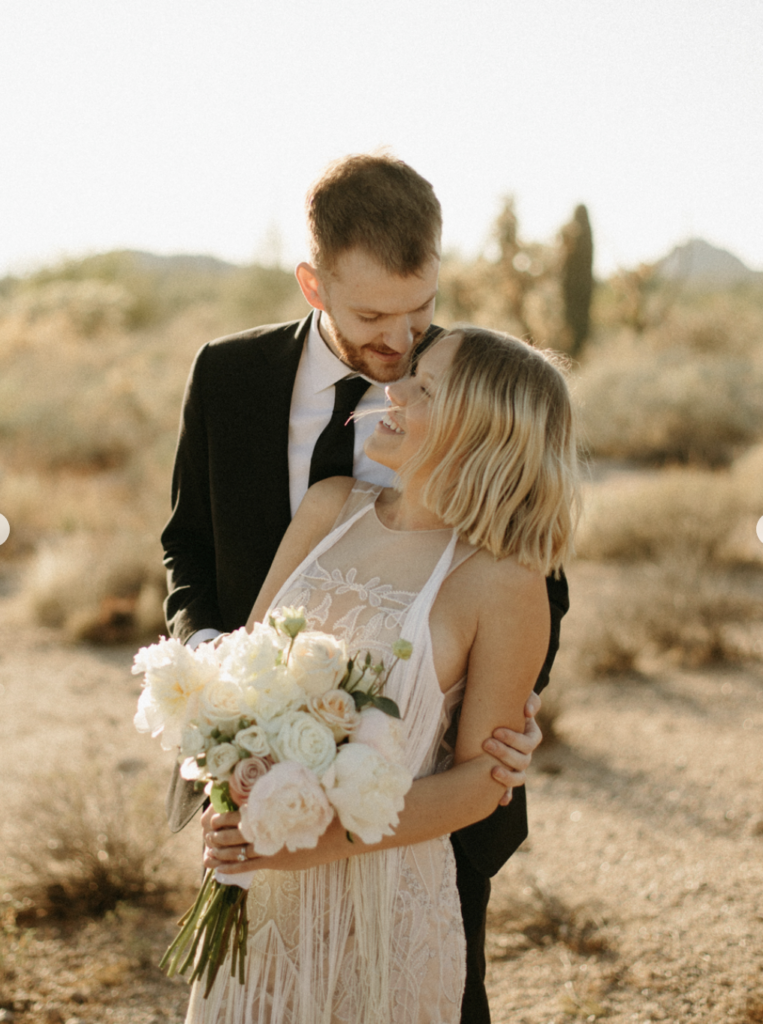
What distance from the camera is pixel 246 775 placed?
155 cm

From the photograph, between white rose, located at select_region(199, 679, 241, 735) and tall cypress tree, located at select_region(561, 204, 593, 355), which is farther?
tall cypress tree, located at select_region(561, 204, 593, 355)

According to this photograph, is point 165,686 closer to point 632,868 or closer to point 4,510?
point 632,868

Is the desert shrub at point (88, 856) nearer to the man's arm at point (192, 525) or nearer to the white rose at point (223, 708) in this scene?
the man's arm at point (192, 525)

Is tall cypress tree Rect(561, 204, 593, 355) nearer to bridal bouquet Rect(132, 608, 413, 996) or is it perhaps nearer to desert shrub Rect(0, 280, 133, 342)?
desert shrub Rect(0, 280, 133, 342)

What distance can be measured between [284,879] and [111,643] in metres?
6.30

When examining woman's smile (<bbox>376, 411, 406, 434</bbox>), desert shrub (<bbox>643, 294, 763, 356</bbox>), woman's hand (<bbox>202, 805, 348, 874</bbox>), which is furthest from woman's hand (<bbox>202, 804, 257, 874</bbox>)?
desert shrub (<bbox>643, 294, 763, 356</bbox>)

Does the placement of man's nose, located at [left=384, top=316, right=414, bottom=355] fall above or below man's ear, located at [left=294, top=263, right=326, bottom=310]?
below

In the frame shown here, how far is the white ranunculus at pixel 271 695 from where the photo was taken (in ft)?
5.12

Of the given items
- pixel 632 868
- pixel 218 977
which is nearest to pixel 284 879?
pixel 218 977

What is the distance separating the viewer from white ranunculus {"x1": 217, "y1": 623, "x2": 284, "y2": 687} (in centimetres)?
157

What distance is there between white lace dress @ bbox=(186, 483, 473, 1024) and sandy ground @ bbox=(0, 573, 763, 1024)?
5.33ft

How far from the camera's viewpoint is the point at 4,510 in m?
10.9

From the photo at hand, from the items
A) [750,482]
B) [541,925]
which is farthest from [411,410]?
[750,482]

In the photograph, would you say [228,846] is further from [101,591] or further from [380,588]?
[101,591]
